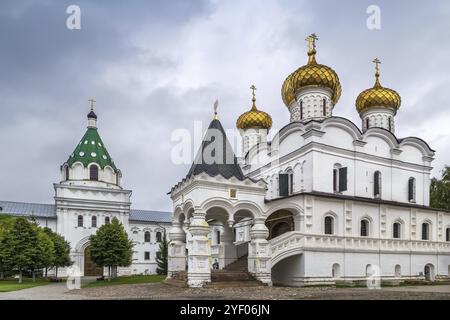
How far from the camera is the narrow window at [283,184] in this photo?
2320 centimetres

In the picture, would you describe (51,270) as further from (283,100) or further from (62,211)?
(283,100)

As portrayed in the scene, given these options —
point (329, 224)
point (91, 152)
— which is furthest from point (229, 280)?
point (91, 152)

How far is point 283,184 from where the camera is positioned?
2336 cm

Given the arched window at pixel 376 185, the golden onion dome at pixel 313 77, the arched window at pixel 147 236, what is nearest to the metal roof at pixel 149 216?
the arched window at pixel 147 236

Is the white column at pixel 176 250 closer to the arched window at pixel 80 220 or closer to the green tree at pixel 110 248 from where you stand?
the green tree at pixel 110 248

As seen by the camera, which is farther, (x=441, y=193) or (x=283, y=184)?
(x=441, y=193)

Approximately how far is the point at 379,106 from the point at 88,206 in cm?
2765

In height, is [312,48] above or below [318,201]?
above

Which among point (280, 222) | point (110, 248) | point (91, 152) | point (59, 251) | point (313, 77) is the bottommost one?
point (59, 251)

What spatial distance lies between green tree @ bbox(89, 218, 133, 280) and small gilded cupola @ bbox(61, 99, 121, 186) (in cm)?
1209

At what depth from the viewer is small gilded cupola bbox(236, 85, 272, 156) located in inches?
1232

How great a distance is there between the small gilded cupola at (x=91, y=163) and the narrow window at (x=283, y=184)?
2348cm

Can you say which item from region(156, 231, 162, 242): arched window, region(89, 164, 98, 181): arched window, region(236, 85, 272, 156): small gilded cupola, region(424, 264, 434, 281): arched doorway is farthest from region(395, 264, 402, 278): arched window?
region(156, 231, 162, 242): arched window

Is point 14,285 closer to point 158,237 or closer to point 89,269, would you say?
point 89,269
